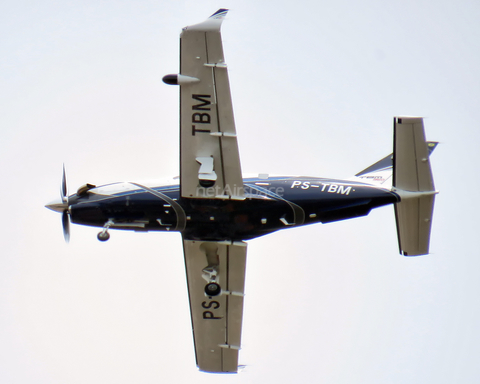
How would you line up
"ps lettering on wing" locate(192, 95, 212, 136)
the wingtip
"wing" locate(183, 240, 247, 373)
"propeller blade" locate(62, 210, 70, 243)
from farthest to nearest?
"wing" locate(183, 240, 247, 373)
"propeller blade" locate(62, 210, 70, 243)
"ps lettering on wing" locate(192, 95, 212, 136)
the wingtip

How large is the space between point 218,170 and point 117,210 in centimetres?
378

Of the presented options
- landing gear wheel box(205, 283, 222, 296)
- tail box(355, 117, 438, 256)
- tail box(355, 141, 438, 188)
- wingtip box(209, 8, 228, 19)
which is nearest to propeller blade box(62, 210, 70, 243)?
landing gear wheel box(205, 283, 222, 296)

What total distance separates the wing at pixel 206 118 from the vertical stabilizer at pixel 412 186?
4987mm

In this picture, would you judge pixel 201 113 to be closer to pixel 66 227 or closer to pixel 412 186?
pixel 66 227

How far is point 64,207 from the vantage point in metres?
23.8

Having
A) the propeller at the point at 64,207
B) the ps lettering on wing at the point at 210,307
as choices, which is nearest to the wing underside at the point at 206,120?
the propeller at the point at 64,207

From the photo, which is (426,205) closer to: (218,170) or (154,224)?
(218,170)

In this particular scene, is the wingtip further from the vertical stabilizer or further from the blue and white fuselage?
the vertical stabilizer

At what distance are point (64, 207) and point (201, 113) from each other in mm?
6221

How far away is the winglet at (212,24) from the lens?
19047 millimetres

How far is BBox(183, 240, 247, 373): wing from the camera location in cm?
2444

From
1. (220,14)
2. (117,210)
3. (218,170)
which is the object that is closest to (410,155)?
(218,170)

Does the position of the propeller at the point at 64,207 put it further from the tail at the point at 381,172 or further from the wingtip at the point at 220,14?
the tail at the point at 381,172

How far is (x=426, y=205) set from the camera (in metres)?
22.6
